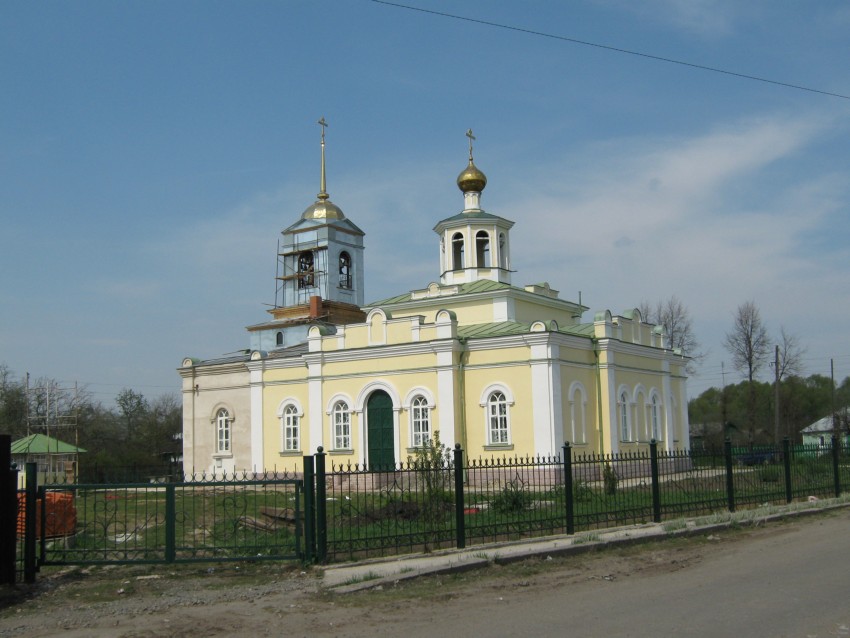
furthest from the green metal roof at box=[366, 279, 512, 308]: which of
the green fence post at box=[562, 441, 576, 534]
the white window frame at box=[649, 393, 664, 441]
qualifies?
the green fence post at box=[562, 441, 576, 534]

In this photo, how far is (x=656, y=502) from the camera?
1429 cm

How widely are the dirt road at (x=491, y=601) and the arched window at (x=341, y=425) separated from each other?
17.0 metres

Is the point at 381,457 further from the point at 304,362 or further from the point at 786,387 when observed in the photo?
the point at 786,387

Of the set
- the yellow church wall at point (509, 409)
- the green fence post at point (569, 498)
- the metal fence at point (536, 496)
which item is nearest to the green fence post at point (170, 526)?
the metal fence at point (536, 496)

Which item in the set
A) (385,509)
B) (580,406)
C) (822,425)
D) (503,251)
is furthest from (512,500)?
(822,425)

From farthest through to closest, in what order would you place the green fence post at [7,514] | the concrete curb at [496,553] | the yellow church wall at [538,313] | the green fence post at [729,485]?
the yellow church wall at [538,313] < the green fence post at [729,485] < the green fence post at [7,514] < the concrete curb at [496,553]

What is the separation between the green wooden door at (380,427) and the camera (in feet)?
89.2

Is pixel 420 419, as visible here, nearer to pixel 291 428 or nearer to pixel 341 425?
pixel 341 425

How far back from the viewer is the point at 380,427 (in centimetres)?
2736

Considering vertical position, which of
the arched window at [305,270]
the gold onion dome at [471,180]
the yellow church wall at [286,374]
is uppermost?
the gold onion dome at [471,180]

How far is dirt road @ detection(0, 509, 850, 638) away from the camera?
746 centimetres

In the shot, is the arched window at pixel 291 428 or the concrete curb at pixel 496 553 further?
the arched window at pixel 291 428

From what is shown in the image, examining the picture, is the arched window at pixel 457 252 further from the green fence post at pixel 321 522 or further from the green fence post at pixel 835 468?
the green fence post at pixel 321 522

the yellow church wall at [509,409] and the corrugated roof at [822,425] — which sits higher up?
the yellow church wall at [509,409]
